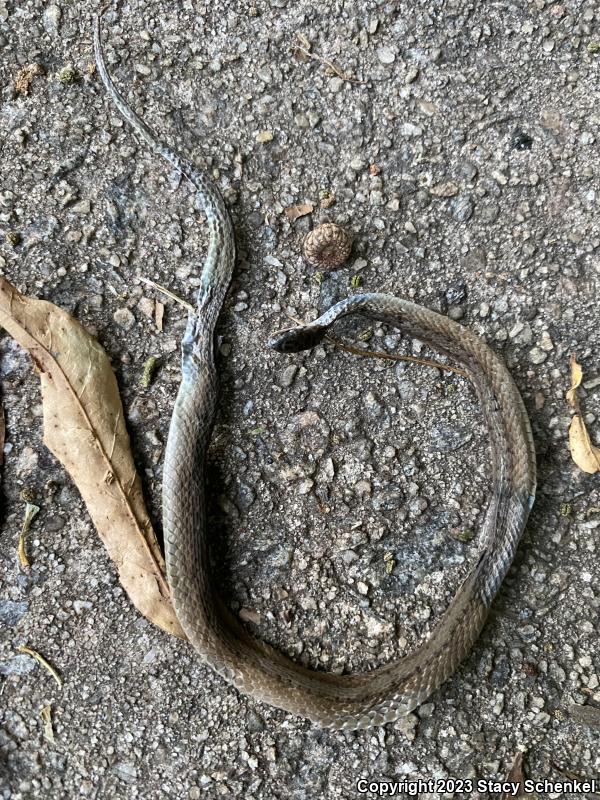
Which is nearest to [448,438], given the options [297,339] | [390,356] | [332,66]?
[390,356]

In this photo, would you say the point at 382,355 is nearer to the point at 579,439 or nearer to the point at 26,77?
the point at 579,439

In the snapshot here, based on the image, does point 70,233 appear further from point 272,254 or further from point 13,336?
point 272,254

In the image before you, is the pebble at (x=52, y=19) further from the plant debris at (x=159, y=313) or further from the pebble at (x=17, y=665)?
the pebble at (x=17, y=665)

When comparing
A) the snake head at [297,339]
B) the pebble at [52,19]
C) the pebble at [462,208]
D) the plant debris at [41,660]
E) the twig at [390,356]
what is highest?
the pebble at [52,19]

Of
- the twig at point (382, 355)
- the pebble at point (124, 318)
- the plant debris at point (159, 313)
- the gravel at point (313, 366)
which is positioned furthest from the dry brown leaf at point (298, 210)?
the pebble at point (124, 318)

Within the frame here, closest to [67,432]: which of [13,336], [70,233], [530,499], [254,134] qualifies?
[13,336]
